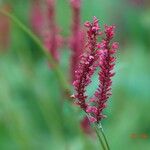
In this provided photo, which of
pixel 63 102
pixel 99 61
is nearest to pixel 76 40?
pixel 63 102

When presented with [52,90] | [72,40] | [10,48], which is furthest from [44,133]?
[72,40]

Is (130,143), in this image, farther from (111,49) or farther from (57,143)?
(111,49)

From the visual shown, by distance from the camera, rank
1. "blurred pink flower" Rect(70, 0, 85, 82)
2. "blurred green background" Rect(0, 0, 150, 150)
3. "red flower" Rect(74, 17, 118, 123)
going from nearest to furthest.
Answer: "red flower" Rect(74, 17, 118, 123) → "blurred pink flower" Rect(70, 0, 85, 82) → "blurred green background" Rect(0, 0, 150, 150)

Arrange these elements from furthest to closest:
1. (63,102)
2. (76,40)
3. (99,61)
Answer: (63,102) < (76,40) < (99,61)

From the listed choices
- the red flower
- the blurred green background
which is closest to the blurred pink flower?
the blurred green background

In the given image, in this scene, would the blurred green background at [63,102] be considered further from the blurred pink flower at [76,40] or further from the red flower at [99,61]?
the red flower at [99,61]

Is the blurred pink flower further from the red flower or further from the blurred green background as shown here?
the red flower

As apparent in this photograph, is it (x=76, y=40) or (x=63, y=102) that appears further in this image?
(x=63, y=102)

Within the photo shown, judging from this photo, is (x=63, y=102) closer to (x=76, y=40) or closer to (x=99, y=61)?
(x=76, y=40)
